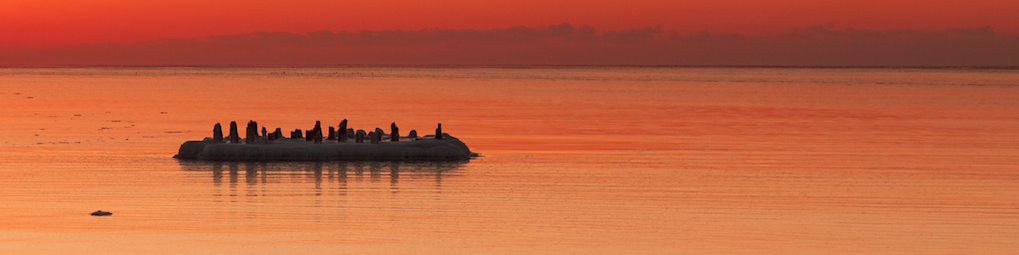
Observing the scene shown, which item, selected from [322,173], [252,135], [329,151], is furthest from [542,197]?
[252,135]

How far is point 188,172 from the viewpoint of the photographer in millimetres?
21094

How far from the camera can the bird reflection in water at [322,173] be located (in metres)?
19.0

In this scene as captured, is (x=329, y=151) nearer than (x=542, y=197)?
No

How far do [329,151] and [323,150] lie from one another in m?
0.11

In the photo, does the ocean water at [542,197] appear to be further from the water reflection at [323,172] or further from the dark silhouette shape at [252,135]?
the dark silhouette shape at [252,135]

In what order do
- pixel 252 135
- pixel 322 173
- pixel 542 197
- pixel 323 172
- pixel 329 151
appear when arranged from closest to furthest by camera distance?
pixel 542 197, pixel 322 173, pixel 323 172, pixel 329 151, pixel 252 135

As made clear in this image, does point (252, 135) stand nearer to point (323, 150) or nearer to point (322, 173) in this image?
point (323, 150)

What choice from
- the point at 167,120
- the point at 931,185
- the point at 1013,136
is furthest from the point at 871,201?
the point at 167,120

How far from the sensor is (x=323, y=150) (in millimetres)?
22938

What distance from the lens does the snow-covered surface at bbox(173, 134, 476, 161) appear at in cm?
2281

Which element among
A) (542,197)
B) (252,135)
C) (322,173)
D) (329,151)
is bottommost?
Answer: (542,197)

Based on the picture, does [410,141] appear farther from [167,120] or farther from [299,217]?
[167,120]

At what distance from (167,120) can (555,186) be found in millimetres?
26037

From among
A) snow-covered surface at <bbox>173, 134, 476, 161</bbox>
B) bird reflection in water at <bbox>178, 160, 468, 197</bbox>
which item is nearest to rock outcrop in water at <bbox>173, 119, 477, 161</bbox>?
snow-covered surface at <bbox>173, 134, 476, 161</bbox>
